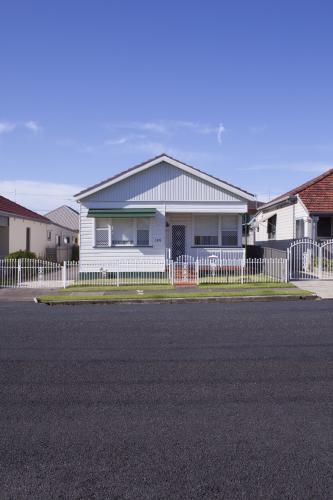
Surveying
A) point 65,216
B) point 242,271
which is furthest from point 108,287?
point 65,216

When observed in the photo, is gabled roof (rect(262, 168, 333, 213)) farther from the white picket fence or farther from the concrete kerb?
the concrete kerb

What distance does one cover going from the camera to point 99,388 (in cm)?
628

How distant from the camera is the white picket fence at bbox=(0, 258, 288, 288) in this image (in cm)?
1966

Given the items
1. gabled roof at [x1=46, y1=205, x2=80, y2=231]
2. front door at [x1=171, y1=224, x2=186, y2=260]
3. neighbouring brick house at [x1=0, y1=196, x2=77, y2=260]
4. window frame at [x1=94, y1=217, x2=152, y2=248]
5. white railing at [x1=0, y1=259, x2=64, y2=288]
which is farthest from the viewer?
gabled roof at [x1=46, y1=205, x2=80, y2=231]

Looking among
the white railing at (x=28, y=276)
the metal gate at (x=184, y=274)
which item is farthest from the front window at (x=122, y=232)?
the metal gate at (x=184, y=274)

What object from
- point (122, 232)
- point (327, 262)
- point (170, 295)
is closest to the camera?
point (170, 295)

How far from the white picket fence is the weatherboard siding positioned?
9.47 feet

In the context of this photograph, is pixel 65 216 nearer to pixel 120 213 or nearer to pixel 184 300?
pixel 120 213

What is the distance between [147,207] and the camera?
22.8m

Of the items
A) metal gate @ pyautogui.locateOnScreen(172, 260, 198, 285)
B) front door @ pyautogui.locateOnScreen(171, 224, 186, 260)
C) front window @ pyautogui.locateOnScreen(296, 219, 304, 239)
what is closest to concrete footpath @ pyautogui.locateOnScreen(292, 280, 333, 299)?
metal gate @ pyautogui.locateOnScreen(172, 260, 198, 285)

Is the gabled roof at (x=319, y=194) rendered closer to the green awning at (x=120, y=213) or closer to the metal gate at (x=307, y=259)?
the metal gate at (x=307, y=259)

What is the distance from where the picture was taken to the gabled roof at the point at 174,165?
2236 cm

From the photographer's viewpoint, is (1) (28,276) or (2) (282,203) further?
(2) (282,203)

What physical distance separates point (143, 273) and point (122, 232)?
2.22m
